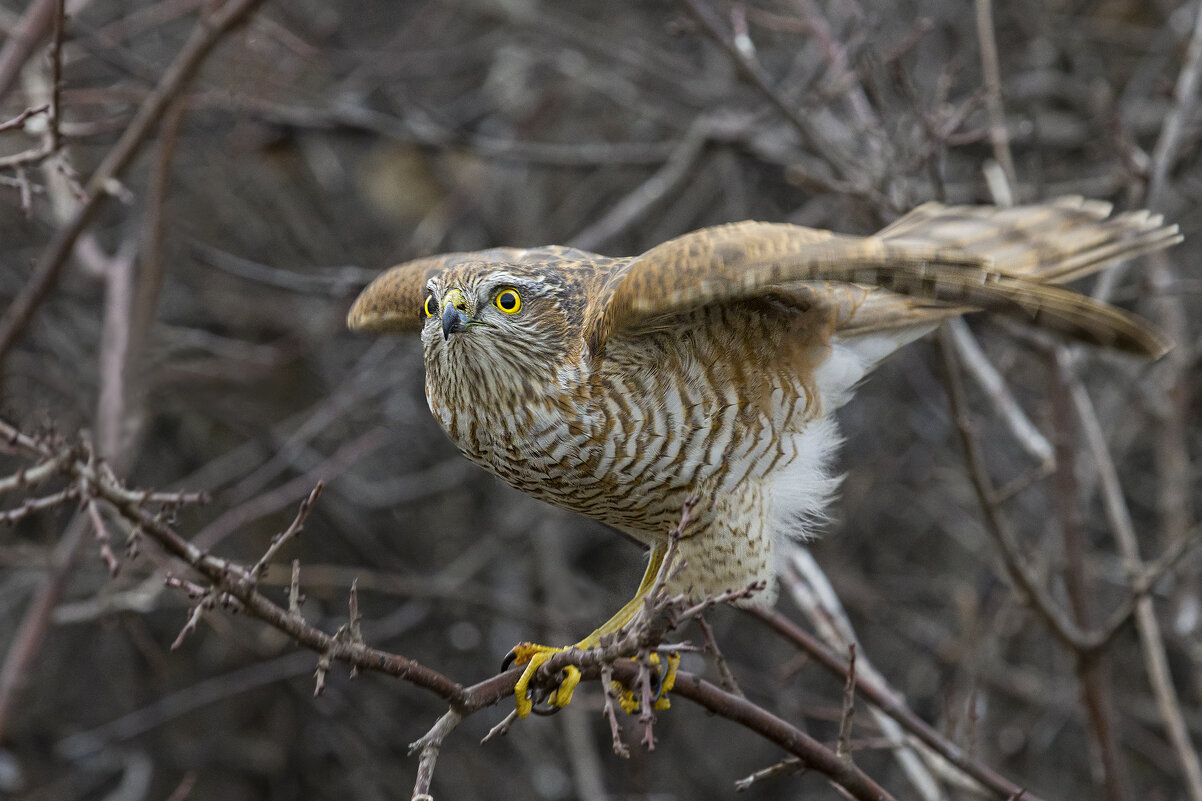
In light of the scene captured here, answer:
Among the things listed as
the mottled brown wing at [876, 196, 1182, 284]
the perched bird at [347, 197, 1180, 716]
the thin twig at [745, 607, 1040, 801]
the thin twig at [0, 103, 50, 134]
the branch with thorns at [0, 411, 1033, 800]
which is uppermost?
the mottled brown wing at [876, 196, 1182, 284]

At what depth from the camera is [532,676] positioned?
270cm

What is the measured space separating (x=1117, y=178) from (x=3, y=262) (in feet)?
16.9

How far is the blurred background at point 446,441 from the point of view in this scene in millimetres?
→ 5117

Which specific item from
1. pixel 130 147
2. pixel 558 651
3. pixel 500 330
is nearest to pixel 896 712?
pixel 558 651

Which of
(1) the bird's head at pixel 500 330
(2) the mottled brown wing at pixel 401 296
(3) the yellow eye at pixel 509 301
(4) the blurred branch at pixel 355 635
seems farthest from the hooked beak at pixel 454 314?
(4) the blurred branch at pixel 355 635

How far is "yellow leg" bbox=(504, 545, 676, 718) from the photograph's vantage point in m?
2.69

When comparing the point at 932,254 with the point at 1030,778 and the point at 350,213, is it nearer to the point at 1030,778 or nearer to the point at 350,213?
the point at 1030,778

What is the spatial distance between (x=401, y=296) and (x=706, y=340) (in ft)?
2.98

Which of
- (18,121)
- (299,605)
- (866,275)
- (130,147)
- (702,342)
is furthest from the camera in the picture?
(130,147)

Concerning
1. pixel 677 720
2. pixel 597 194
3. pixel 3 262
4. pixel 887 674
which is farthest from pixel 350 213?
pixel 887 674

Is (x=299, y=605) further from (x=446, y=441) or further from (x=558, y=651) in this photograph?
(x=446, y=441)

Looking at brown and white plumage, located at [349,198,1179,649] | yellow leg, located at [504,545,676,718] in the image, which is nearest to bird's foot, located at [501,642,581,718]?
yellow leg, located at [504,545,676,718]

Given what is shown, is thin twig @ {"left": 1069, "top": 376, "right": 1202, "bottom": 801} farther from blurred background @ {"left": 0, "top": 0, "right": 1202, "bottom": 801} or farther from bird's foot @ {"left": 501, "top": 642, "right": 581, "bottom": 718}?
bird's foot @ {"left": 501, "top": 642, "right": 581, "bottom": 718}

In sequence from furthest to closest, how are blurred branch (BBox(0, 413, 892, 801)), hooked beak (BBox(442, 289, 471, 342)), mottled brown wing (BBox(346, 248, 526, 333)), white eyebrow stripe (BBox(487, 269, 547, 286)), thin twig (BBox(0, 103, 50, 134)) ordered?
mottled brown wing (BBox(346, 248, 526, 333))
white eyebrow stripe (BBox(487, 269, 547, 286))
hooked beak (BBox(442, 289, 471, 342))
thin twig (BBox(0, 103, 50, 134))
blurred branch (BBox(0, 413, 892, 801))
